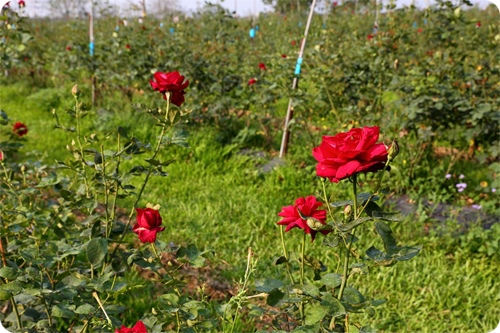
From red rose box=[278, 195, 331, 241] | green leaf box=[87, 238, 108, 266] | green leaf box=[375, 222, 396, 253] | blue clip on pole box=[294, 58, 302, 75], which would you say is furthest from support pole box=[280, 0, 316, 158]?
green leaf box=[375, 222, 396, 253]

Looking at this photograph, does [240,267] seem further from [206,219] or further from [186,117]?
[186,117]

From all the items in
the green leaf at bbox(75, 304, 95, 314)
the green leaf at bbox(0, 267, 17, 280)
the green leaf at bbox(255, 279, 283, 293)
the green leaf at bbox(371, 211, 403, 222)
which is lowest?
the green leaf at bbox(75, 304, 95, 314)

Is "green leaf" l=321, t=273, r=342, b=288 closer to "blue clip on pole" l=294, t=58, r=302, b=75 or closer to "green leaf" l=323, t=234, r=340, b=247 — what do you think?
"green leaf" l=323, t=234, r=340, b=247

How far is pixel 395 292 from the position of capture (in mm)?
2293

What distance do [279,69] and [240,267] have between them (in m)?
1.97

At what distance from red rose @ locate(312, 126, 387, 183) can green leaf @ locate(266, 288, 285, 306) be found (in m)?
Result: 0.29

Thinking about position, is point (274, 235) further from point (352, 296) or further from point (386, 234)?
point (386, 234)

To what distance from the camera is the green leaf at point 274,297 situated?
0.99 meters

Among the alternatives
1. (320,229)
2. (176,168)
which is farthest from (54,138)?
(320,229)

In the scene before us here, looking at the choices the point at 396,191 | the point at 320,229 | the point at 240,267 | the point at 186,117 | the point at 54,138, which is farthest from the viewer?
the point at 54,138

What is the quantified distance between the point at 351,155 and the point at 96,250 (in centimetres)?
60

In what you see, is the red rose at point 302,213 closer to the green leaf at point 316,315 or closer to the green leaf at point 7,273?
the green leaf at point 316,315

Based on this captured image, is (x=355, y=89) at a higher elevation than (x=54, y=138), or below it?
higher

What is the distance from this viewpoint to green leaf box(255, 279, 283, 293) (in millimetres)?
1013
